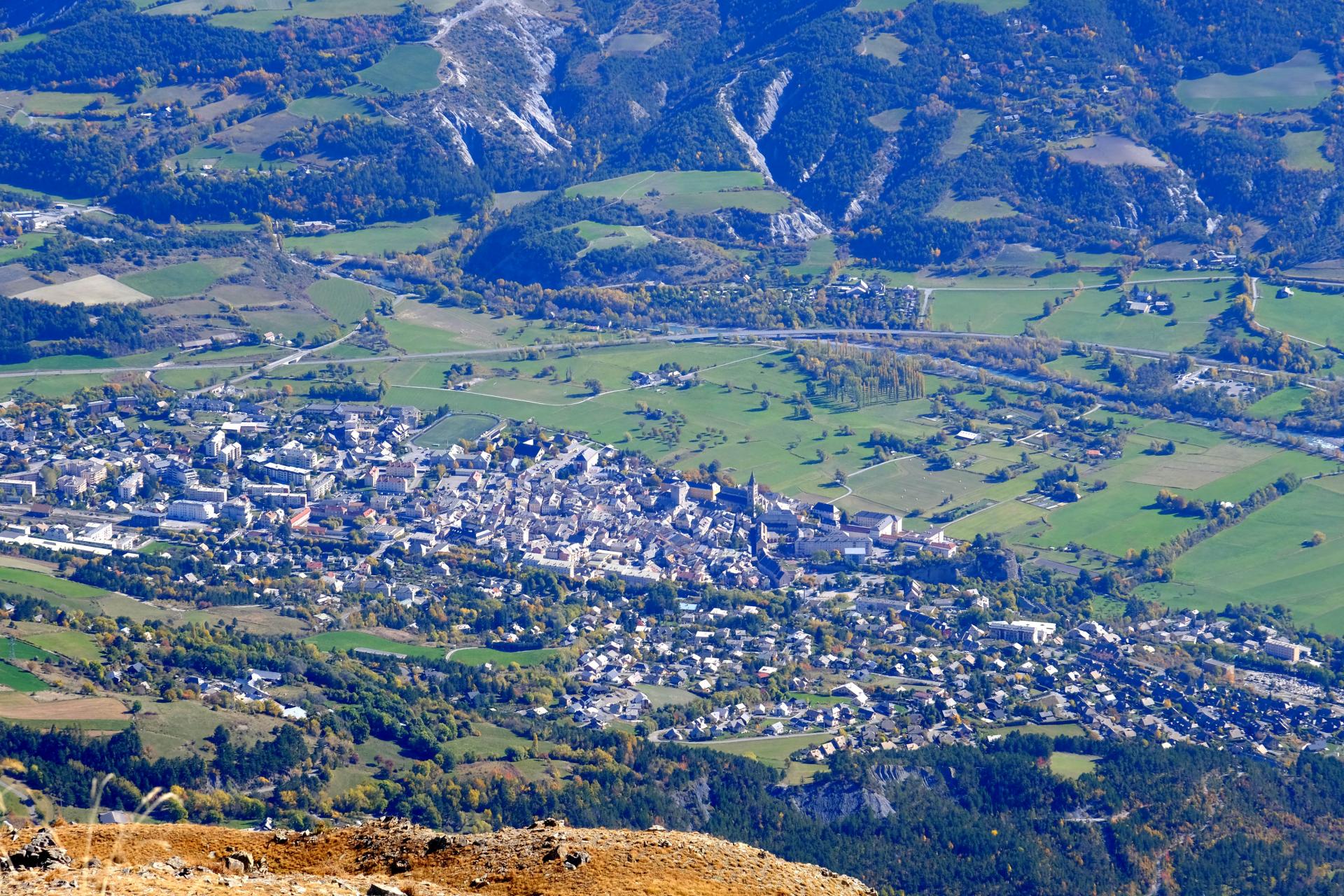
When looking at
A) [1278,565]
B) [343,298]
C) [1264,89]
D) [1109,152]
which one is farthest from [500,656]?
[1264,89]

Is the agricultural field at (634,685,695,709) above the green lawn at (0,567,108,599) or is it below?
below

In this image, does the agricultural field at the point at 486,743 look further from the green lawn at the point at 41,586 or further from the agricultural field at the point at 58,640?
the green lawn at the point at 41,586

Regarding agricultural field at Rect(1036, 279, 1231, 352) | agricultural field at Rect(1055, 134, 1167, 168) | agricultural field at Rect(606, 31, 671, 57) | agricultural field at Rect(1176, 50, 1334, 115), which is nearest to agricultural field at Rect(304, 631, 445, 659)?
agricultural field at Rect(1036, 279, 1231, 352)

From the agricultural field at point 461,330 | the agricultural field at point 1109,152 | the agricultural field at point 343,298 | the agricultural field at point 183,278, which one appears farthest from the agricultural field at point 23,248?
the agricultural field at point 1109,152

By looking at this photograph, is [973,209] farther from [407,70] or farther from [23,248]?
[23,248]

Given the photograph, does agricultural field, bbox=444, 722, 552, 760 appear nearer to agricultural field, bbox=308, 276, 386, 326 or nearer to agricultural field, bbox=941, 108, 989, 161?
agricultural field, bbox=308, 276, 386, 326

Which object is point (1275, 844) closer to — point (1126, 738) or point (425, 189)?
point (1126, 738)
